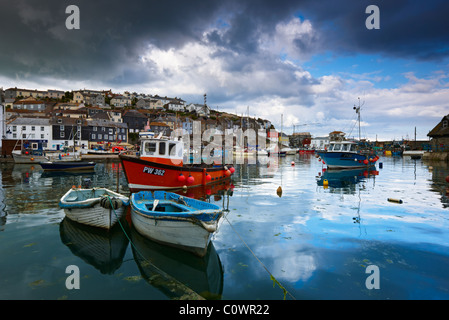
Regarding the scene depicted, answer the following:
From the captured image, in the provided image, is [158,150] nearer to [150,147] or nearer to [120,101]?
[150,147]

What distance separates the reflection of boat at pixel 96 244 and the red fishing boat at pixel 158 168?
5871 millimetres

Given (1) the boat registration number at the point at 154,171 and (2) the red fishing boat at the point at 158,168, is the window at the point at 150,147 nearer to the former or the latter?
(2) the red fishing boat at the point at 158,168

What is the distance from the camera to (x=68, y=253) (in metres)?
8.05

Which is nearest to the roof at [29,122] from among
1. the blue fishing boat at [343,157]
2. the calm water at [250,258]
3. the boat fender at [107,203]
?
the calm water at [250,258]

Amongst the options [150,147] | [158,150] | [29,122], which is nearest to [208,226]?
[158,150]

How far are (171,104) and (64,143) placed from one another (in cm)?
7376

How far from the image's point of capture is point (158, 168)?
16797 millimetres

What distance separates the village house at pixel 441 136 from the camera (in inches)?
2219

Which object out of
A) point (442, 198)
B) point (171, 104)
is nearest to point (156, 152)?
point (442, 198)

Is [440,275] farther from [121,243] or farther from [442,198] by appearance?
[442,198]

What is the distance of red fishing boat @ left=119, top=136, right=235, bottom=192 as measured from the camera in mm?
16469

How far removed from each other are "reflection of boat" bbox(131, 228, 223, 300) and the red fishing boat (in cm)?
841

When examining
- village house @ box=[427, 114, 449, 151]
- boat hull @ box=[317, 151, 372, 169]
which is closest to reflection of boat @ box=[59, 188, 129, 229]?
boat hull @ box=[317, 151, 372, 169]
